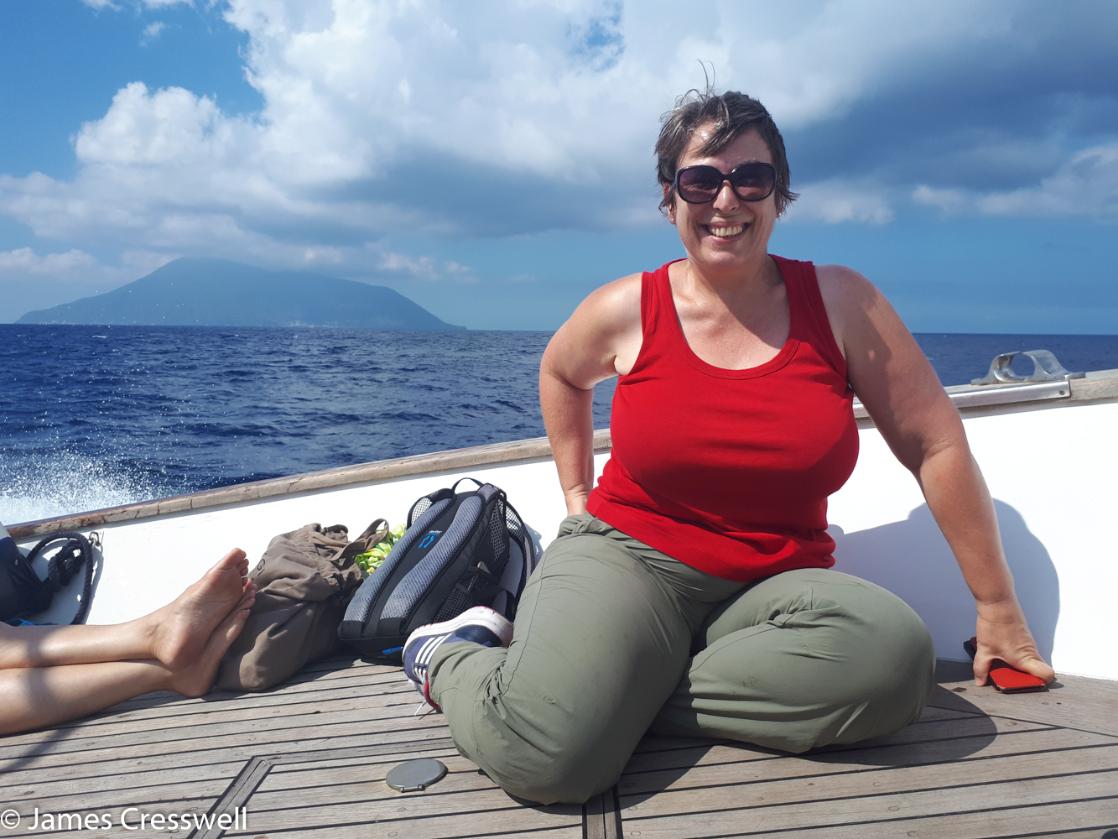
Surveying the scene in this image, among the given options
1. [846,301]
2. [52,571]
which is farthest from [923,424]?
[52,571]

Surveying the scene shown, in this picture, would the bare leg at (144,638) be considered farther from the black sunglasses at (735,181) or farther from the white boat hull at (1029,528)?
the black sunglasses at (735,181)

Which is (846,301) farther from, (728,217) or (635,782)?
(635,782)

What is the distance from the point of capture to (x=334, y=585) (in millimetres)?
2297

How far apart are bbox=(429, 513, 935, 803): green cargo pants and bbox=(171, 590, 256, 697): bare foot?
684 mm

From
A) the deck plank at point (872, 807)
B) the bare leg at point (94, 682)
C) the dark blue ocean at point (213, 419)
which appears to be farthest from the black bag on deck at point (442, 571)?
the dark blue ocean at point (213, 419)

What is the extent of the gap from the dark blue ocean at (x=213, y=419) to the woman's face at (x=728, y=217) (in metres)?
6.18

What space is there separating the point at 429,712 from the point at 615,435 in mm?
736

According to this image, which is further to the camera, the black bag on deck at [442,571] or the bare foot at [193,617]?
the black bag on deck at [442,571]

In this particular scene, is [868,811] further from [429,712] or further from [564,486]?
[564,486]

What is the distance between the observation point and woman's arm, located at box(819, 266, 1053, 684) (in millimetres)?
1653

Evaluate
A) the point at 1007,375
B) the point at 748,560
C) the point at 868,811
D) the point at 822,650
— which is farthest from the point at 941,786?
the point at 1007,375

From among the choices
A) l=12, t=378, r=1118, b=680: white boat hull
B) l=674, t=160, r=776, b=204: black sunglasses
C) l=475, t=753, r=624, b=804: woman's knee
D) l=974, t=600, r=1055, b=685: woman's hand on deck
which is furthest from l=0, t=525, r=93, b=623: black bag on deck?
l=974, t=600, r=1055, b=685: woman's hand on deck

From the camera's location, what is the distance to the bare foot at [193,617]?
6.51 ft

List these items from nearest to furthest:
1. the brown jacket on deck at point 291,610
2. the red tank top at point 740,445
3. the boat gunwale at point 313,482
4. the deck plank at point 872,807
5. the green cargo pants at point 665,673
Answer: the deck plank at point 872,807, the green cargo pants at point 665,673, the red tank top at point 740,445, the brown jacket on deck at point 291,610, the boat gunwale at point 313,482
